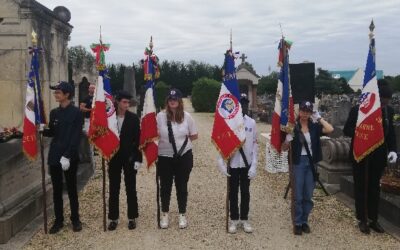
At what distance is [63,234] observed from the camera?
225 inches

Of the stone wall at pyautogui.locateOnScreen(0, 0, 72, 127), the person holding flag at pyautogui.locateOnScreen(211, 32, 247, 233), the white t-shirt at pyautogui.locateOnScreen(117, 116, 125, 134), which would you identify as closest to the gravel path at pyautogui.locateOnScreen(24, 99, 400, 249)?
the person holding flag at pyautogui.locateOnScreen(211, 32, 247, 233)

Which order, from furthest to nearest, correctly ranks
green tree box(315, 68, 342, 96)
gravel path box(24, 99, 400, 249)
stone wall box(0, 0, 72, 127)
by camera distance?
green tree box(315, 68, 342, 96) < stone wall box(0, 0, 72, 127) < gravel path box(24, 99, 400, 249)

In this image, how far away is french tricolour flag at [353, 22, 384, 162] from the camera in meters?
5.60

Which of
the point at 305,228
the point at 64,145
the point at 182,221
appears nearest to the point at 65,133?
the point at 64,145

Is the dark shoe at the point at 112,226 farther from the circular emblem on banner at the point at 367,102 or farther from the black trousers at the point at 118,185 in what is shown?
the circular emblem on banner at the point at 367,102

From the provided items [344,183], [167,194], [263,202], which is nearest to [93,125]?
[167,194]

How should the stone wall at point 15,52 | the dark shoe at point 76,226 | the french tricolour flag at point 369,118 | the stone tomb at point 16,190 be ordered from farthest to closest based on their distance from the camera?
the stone wall at point 15,52 < the dark shoe at point 76,226 < the french tricolour flag at point 369,118 < the stone tomb at point 16,190

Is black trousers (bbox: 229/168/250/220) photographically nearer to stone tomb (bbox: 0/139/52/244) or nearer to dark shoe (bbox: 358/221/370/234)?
dark shoe (bbox: 358/221/370/234)

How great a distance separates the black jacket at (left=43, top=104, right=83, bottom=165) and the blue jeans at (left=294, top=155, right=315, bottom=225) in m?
2.79

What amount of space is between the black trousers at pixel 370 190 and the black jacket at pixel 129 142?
2.87 metres

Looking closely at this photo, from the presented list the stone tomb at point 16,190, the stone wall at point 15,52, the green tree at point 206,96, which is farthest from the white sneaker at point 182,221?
the green tree at point 206,96

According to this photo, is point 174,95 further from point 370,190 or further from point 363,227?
point 363,227

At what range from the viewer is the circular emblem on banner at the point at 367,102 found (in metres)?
5.65

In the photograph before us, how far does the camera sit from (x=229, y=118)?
577 cm
